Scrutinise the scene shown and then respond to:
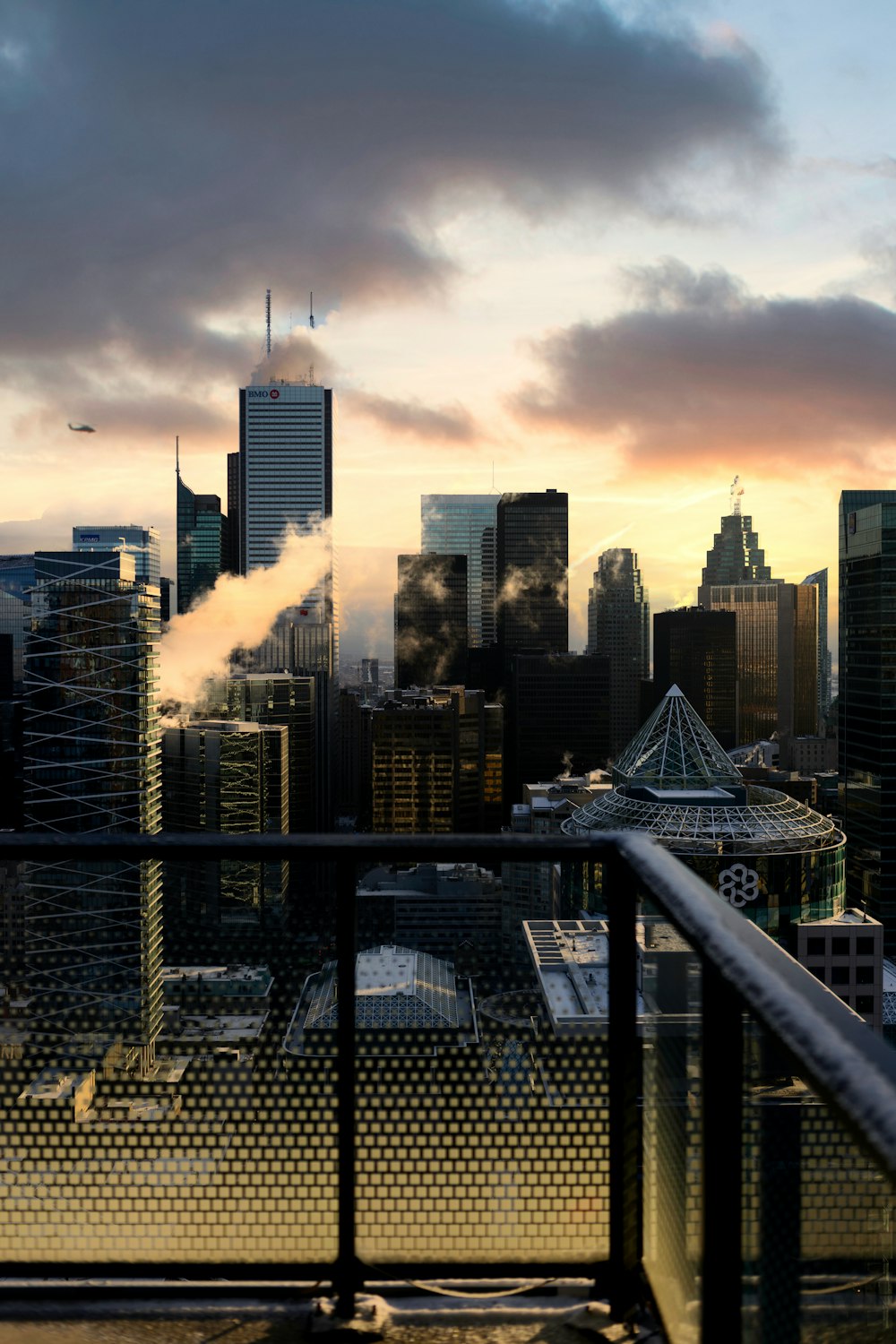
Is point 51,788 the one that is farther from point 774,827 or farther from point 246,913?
point 246,913

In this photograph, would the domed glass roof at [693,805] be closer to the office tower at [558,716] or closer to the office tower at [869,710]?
the office tower at [869,710]

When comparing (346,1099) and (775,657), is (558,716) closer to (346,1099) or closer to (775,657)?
(775,657)

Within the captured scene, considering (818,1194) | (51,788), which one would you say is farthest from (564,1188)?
(51,788)

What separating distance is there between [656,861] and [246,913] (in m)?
0.64

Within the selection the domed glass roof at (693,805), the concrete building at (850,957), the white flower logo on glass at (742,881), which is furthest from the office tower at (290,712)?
the concrete building at (850,957)

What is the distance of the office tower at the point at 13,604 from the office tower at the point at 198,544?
4039 centimetres

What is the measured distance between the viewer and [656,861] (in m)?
1.13

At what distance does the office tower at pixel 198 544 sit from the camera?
10781cm

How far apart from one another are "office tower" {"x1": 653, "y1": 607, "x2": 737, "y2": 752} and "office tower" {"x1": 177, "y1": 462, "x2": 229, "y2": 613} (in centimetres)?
5080

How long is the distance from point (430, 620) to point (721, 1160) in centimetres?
9173

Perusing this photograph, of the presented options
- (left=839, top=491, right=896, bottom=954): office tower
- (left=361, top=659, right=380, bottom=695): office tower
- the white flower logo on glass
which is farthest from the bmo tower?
the white flower logo on glass

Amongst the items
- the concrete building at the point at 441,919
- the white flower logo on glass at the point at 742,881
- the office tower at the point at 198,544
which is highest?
the office tower at the point at 198,544

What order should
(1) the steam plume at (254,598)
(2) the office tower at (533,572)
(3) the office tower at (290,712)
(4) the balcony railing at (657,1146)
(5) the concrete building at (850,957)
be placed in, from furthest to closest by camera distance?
(2) the office tower at (533,572)
(1) the steam plume at (254,598)
(3) the office tower at (290,712)
(5) the concrete building at (850,957)
(4) the balcony railing at (657,1146)

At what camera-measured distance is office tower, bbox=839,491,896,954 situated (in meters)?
33.3
